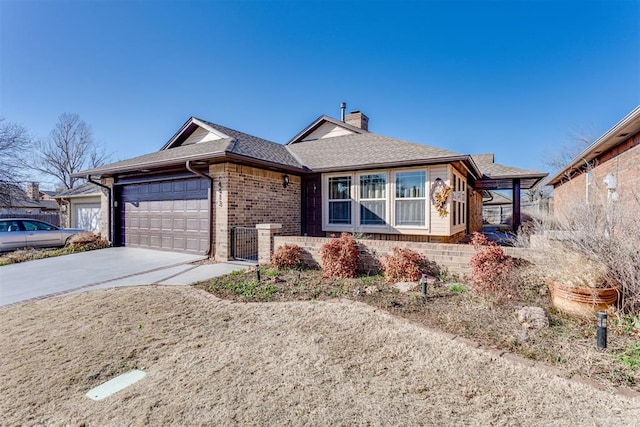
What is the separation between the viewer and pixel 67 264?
335 inches

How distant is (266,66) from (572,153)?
28.3 meters

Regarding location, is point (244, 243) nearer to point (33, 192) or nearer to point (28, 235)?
point (28, 235)

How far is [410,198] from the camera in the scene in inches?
377

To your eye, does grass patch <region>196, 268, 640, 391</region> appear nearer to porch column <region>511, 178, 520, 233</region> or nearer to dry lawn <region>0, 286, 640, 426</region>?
dry lawn <region>0, 286, 640, 426</region>

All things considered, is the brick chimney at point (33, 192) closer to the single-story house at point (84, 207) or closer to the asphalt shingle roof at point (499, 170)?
the single-story house at point (84, 207)

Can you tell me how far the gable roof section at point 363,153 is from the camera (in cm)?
898

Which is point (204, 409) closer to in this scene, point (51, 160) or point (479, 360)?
point (479, 360)

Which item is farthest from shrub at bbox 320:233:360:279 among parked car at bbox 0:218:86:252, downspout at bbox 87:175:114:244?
parked car at bbox 0:218:86:252

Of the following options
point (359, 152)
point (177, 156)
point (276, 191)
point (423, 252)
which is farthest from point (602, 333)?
point (177, 156)

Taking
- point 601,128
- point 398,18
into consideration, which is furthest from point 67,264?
point 601,128

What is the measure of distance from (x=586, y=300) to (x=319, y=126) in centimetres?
1237

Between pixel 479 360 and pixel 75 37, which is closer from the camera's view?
pixel 479 360

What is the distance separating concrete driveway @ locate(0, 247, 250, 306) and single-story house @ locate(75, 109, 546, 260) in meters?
1.06

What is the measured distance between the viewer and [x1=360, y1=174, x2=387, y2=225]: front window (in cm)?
1002
